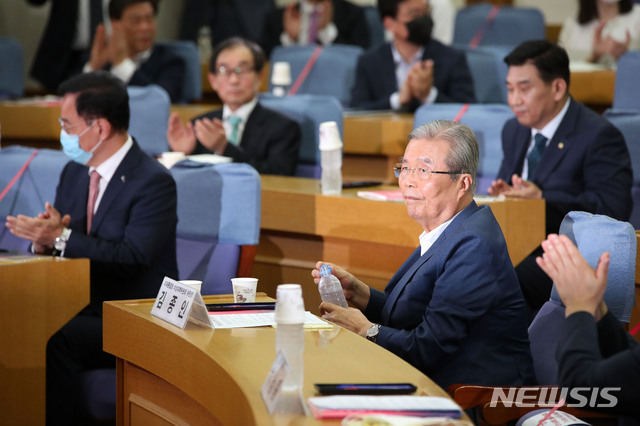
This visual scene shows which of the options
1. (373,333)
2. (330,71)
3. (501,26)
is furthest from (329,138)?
(501,26)

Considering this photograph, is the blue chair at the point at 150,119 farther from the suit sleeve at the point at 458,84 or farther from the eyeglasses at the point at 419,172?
the eyeglasses at the point at 419,172

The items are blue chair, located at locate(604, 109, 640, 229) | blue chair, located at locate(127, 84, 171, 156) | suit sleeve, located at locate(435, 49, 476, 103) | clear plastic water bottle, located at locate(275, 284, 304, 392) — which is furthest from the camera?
suit sleeve, located at locate(435, 49, 476, 103)

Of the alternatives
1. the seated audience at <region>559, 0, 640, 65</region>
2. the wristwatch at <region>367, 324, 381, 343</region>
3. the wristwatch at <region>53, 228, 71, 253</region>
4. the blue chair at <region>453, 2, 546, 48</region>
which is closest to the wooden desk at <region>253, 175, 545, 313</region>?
the wristwatch at <region>53, 228, 71, 253</region>

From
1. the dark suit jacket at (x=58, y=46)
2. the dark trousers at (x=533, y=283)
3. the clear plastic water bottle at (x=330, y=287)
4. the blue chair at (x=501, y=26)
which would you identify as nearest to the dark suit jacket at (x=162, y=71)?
the dark suit jacket at (x=58, y=46)

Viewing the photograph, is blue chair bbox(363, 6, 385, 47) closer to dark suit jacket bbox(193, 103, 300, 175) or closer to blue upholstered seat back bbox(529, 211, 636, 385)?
dark suit jacket bbox(193, 103, 300, 175)

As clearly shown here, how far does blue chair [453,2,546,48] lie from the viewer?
5898 mm

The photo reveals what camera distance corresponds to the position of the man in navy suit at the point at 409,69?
4.92 meters

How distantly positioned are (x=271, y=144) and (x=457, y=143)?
2.17 meters

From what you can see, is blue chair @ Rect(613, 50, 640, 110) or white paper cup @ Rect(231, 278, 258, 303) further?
blue chair @ Rect(613, 50, 640, 110)

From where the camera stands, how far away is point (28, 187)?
11.4ft

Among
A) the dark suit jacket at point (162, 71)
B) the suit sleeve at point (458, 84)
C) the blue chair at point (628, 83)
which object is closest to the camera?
the blue chair at point (628, 83)

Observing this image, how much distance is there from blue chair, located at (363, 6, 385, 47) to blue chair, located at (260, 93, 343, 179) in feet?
7.62

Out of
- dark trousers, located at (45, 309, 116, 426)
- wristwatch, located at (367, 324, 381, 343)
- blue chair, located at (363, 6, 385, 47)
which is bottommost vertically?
dark trousers, located at (45, 309, 116, 426)

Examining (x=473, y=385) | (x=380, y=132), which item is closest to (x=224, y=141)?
(x=380, y=132)
